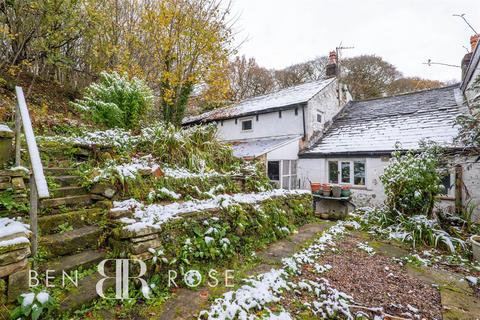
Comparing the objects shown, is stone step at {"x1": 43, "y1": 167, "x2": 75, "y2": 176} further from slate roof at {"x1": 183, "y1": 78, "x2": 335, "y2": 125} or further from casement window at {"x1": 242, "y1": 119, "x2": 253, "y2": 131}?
casement window at {"x1": 242, "y1": 119, "x2": 253, "y2": 131}

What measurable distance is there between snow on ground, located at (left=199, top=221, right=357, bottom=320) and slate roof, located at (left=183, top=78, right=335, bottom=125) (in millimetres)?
9348

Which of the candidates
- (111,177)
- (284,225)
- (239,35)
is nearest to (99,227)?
(111,177)

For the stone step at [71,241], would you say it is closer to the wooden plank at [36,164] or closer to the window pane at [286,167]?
the wooden plank at [36,164]

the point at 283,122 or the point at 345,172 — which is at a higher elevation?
the point at 283,122

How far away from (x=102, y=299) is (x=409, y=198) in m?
7.08

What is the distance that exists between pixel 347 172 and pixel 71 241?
1013 cm

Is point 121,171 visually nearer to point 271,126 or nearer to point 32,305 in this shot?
point 32,305

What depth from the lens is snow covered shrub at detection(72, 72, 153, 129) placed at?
514cm

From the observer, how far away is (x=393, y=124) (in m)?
10.5

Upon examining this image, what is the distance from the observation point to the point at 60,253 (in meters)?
2.18

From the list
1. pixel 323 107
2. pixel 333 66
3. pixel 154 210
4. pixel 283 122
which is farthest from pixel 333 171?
pixel 154 210

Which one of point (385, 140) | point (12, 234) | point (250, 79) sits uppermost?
point (250, 79)

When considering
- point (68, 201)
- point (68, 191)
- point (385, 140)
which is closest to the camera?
point (68, 201)

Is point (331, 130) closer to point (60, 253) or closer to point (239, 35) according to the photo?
point (239, 35)
